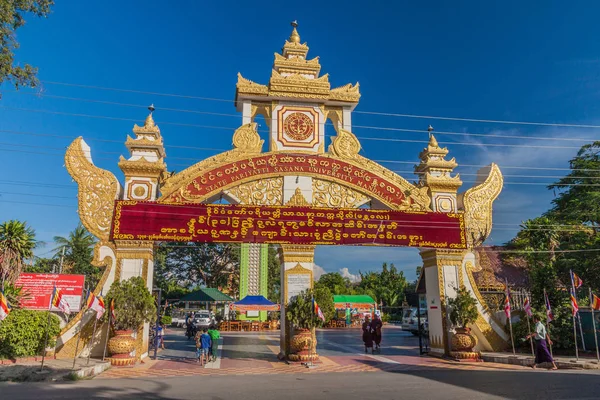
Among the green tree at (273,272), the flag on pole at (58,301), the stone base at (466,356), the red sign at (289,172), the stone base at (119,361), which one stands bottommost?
the stone base at (466,356)

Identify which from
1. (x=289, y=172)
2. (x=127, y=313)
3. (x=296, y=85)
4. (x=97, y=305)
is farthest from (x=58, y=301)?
(x=296, y=85)

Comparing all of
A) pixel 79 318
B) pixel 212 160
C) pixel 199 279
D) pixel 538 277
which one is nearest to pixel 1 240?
pixel 79 318

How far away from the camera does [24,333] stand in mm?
10867

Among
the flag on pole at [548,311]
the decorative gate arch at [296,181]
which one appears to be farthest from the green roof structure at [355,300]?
the flag on pole at [548,311]

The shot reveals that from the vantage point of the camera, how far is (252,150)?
14.1m

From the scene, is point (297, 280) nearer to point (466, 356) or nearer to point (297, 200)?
point (297, 200)

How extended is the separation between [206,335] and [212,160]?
5513mm

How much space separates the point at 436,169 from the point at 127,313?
11.1 meters

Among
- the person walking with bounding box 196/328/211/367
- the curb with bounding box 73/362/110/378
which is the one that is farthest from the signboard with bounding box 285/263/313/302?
the curb with bounding box 73/362/110/378

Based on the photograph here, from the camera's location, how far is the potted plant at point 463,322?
12.9 meters

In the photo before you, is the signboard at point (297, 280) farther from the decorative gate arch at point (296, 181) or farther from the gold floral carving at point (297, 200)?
the gold floral carving at point (297, 200)

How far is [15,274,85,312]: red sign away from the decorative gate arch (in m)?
6.59

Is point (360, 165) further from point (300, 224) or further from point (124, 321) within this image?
point (124, 321)

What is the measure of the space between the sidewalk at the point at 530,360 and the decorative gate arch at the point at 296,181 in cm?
103
